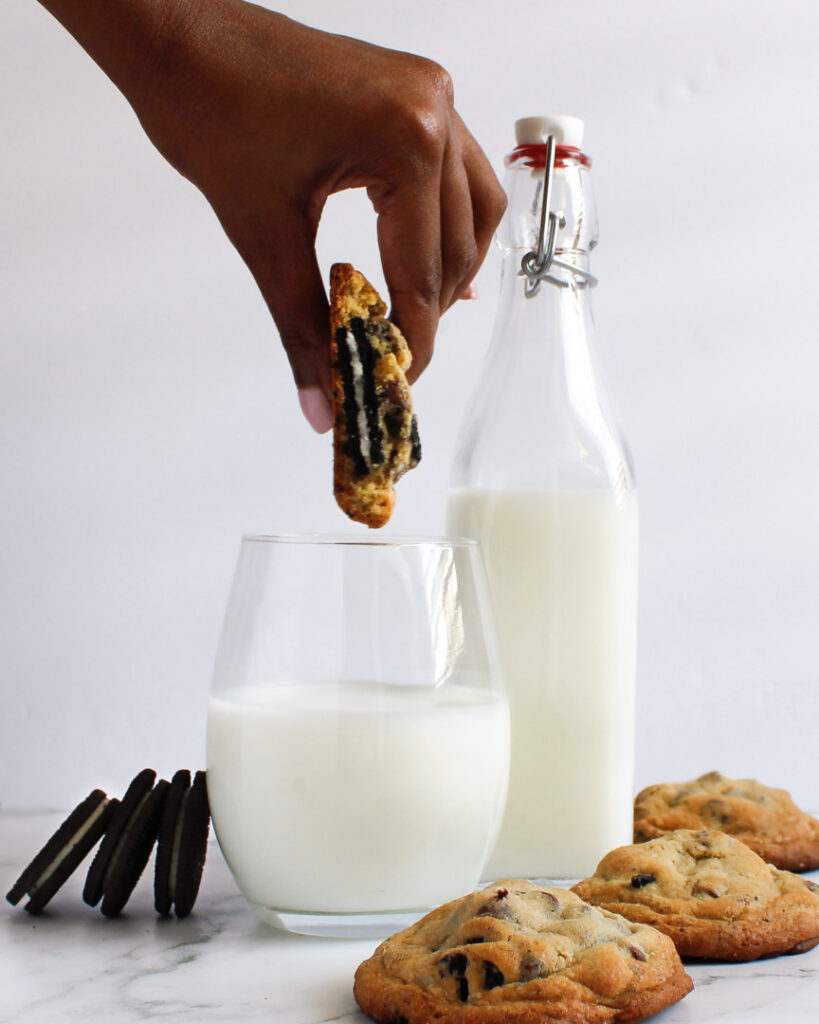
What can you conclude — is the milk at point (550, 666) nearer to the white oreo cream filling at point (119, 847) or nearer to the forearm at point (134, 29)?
the white oreo cream filling at point (119, 847)

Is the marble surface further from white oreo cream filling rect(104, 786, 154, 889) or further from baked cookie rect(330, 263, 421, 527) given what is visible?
baked cookie rect(330, 263, 421, 527)

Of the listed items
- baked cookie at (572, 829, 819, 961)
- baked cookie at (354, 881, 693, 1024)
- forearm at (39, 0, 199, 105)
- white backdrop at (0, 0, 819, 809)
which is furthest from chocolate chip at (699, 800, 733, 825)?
forearm at (39, 0, 199, 105)

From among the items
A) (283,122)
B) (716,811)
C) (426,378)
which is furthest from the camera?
(426,378)

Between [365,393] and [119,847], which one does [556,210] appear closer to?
[365,393]

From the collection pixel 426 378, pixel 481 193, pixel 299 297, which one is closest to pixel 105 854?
pixel 299 297

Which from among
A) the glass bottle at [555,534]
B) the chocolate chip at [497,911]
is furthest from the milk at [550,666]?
the chocolate chip at [497,911]
